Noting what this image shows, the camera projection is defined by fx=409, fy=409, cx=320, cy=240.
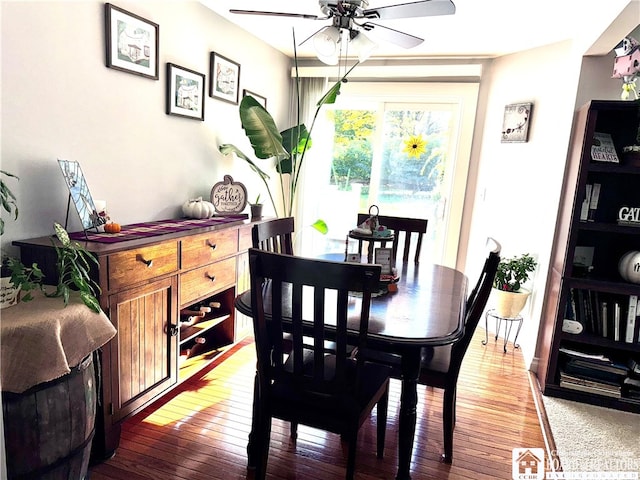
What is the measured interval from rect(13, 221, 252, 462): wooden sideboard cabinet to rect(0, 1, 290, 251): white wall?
1.32ft

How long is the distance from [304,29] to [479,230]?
2.33 m

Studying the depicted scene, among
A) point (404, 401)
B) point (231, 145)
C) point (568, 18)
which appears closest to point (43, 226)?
point (231, 145)

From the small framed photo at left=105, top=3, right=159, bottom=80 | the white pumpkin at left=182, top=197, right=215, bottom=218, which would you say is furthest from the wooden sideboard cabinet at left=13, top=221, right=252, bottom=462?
the small framed photo at left=105, top=3, right=159, bottom=80

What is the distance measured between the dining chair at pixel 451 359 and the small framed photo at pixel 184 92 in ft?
6.91

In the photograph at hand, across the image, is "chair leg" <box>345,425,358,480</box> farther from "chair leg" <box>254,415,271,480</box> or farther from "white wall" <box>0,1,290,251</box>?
"white wall" <box>0,1,290,251</box>

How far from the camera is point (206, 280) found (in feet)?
8.18

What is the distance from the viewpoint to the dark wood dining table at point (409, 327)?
1.48 meters

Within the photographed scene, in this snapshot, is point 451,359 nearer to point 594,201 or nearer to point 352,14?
point 594,201

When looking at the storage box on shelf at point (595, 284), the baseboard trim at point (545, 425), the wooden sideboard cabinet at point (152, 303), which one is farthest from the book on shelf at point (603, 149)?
the wooden sideboard cabinet at point (152, 303)

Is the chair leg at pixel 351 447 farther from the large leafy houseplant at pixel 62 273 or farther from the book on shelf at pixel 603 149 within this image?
the book on shelf at pixel 603 149

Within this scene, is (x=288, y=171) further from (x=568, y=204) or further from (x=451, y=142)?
(x=568, y=204)

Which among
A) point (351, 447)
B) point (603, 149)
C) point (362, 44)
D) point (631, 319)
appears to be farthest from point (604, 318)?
point (362, 44)

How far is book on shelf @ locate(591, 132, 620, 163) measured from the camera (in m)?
2.38

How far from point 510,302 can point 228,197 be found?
2.29 metres
